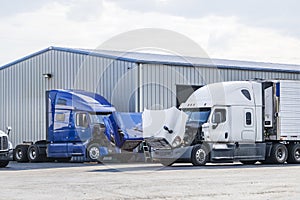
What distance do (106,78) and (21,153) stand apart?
5565 millimetres

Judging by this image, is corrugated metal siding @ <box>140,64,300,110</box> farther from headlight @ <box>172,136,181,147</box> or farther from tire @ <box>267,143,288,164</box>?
headlight @ <box>172,136,181,147</box>

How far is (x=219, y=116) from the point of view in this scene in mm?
26812

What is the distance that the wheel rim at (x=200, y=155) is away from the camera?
2573cm

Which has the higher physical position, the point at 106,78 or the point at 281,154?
the point at 106,78

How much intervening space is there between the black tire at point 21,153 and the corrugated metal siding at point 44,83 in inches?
123

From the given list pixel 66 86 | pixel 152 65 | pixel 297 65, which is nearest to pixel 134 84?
pixel 152 65

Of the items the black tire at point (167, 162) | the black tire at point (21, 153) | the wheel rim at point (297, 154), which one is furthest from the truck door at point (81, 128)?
Result: the wheel rim at point (297, 154)

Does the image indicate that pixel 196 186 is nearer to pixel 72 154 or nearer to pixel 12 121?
pixel 72 154

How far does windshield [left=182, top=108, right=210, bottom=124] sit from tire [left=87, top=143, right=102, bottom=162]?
15.3 feet

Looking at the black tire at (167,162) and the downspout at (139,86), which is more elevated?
the downspout at (139,86)

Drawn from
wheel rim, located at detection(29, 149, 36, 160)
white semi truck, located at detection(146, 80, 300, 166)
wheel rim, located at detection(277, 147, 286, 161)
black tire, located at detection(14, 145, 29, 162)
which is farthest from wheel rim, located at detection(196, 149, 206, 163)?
black tire, located at detection(14, 145, 29, 162)

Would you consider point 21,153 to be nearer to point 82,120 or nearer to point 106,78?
point 82,120

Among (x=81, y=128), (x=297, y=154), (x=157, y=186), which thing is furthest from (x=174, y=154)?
(x=157, y=186)

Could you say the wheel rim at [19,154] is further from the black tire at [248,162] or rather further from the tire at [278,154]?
the tire at [278,154]
